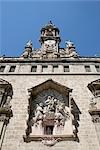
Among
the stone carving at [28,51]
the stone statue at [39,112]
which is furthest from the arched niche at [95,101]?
the stone carving at [28,51]

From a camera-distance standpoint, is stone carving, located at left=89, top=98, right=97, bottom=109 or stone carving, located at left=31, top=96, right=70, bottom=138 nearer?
stone carving, located at left=31, top=96, right=70, bottom=138

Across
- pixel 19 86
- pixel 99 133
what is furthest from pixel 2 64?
pixel 99 133

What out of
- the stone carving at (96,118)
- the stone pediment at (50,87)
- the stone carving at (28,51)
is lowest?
the stone carving at (96,118)

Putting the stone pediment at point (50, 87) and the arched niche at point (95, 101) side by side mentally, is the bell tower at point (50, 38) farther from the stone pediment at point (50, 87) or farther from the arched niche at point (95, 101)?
the arched niche at point (95, 101)

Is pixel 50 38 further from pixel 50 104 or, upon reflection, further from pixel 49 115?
pixel 49 115

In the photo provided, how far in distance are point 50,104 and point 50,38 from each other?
13835 mm

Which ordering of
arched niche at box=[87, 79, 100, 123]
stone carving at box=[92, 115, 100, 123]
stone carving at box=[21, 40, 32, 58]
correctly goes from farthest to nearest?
stone carving at box=[21, 40, 32, 58] < arched niche at box=[87, 79, 100, 123] < stone carving at box=[92, 115, 100, 123]

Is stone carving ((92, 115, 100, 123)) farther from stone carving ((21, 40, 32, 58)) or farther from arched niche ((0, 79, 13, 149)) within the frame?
stone carving ((21, 40, 32, 58))

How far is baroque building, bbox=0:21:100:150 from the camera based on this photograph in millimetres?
13922

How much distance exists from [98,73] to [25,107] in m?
6.10

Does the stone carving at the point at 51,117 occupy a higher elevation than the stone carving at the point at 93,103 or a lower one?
lower

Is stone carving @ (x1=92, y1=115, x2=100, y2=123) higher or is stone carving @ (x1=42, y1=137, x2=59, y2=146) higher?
stone carving @ (x1=92, y1=115, x2=100, y2=123)

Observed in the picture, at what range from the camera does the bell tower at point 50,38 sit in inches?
1038

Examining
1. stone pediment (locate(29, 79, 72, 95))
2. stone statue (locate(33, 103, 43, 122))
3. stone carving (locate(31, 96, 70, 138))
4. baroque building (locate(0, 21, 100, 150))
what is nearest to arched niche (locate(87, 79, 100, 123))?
baroque building (locate(0, 21, 100, 150))
